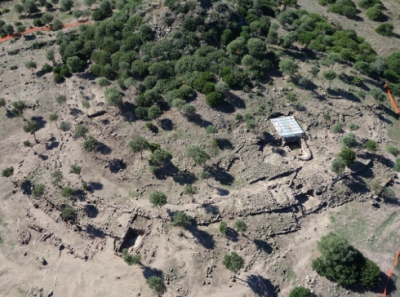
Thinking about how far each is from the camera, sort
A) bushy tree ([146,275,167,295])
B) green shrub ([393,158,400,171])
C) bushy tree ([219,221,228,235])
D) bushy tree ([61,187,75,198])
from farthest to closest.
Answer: green shrub ([393,158,400,171]) < bushy tree ([61,187,75,198]) < bushy tree ([219,221,228,235]) < bushy tree ([146,275,167,295])

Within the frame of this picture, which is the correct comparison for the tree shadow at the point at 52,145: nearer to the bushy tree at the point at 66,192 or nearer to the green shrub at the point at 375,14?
the bushy tree at the point at 66,192

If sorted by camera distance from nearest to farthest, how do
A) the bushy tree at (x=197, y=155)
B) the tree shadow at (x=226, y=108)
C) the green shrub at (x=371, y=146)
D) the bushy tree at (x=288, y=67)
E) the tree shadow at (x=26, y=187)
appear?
the bushy tree at (x=197, y=155) → the tree shadow at (x=26, y=187) → the green shrub at (x=371, y=146) → the tree shadow at (x=226, y=108) → the bushy tree at (x=288, y=67)

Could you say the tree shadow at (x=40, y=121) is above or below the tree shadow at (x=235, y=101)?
below

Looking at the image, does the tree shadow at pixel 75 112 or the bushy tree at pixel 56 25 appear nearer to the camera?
the tree shadow at pixel 75 112

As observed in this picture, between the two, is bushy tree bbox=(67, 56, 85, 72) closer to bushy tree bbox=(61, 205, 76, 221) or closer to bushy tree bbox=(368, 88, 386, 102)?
bushy tree bbox=(61, 205, 76, 221)

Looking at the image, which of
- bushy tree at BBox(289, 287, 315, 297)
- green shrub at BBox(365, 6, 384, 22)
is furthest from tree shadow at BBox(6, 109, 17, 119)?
green shrub at BBox(365, 6, 384, 22)

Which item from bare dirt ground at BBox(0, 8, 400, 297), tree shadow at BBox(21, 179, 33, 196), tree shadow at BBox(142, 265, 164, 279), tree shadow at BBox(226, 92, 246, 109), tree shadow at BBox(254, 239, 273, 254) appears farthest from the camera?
tree shadow at BBox(226, 92, 246, 109)

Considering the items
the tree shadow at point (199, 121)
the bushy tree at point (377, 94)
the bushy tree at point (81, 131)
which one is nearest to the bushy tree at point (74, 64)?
the bushy tree at point (81, 131)

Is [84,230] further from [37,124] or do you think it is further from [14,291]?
[37,124]
